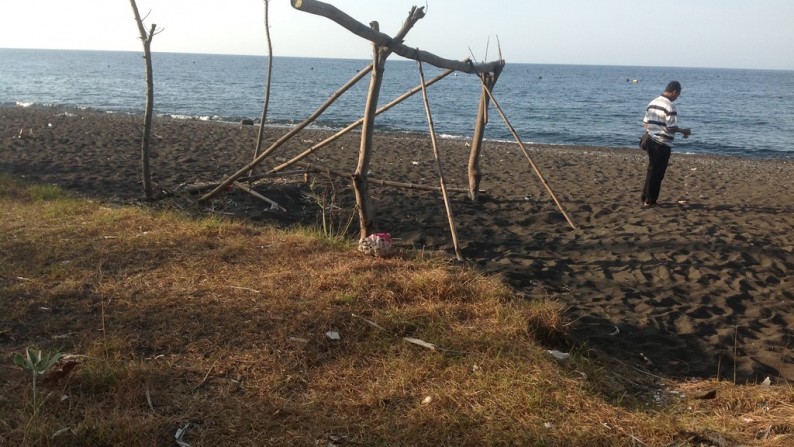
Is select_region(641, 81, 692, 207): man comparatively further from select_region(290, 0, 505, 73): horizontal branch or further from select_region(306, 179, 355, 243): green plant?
select_region(306, 179, 355, 243): green plant

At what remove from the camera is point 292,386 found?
3406mm

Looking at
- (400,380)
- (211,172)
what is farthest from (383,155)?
(400,380)

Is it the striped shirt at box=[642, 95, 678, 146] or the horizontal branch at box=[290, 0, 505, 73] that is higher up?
the horizontal branch at box=[290, 0, 505, 73]

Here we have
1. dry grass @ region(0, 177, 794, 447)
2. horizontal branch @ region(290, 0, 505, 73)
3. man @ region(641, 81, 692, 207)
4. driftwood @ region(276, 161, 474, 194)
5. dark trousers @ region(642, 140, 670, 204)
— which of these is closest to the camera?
dry grass @ region(0, 177, 794, 447)

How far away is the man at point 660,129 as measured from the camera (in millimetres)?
7762

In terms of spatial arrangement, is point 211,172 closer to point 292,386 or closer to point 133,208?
point 133,208

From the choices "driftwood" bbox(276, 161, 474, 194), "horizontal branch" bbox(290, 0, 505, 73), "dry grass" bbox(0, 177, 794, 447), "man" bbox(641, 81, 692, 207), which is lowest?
"dry grass" bbox(0, 177, 794, 447)

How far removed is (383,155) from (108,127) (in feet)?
23.2

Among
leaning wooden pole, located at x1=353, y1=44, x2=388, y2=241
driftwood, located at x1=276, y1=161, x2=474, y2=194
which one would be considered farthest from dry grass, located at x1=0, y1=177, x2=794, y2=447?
driftwood, located at x1=276, y1=161, x2=474, y2=194

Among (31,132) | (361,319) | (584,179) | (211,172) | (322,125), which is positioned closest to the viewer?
(361,319)

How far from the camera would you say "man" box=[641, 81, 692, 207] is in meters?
7.76

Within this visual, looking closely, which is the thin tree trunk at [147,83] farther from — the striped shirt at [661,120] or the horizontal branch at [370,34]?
the striped shirt at [661,120]

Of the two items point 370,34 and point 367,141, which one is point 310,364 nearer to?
point 367,141

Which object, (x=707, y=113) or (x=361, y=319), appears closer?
(x=361, y=319)
